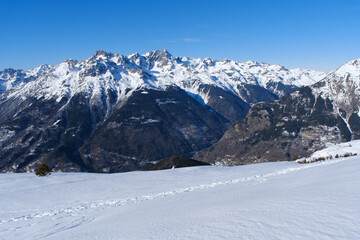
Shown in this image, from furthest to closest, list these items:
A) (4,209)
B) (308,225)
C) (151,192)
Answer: (151,192)
(4,209)
(308,225)

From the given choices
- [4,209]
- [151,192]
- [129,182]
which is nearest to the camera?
[4,209]

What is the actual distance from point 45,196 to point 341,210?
23.1 metres

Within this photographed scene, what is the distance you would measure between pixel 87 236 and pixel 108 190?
599 inches

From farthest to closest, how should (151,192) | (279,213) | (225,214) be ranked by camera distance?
(151,192), (225,214), (279,213)

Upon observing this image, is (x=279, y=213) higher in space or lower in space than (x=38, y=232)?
higher

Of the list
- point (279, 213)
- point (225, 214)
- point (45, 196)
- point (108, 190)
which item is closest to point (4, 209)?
point (45, 196)

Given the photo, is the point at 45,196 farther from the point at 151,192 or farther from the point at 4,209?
the point at 151,192

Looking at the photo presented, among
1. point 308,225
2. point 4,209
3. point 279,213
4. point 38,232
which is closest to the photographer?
point 308,225

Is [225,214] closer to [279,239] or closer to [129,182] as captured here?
[279,239]

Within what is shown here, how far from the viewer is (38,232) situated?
13562 mm

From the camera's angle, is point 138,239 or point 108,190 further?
point 108,190

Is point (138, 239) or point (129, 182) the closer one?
point (138, 239)

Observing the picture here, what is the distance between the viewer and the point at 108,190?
2539 centimetres

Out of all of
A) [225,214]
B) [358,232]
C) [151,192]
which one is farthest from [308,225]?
[151,192]
